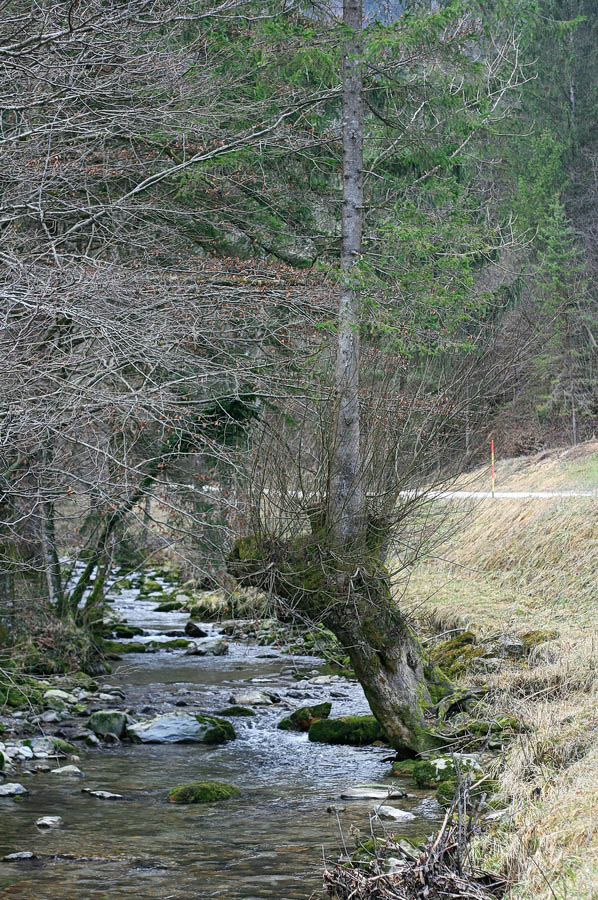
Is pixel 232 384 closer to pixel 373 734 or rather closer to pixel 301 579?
pixel 301 579

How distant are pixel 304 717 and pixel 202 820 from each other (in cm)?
360

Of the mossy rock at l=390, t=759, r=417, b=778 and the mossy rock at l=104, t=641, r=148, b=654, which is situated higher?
the mossy rock at l=104, t=641, r=148, b=654

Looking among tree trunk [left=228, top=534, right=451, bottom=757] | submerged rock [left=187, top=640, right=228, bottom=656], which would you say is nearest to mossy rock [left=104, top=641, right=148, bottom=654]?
submerged rock [left=187, top=640, right=228, bottom=656]

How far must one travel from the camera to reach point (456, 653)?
39.7ft

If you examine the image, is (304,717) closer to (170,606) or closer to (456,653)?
(456,653)

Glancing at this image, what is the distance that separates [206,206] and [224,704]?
6.15 metres

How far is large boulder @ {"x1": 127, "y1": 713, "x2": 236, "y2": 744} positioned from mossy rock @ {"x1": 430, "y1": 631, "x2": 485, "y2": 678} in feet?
8.55

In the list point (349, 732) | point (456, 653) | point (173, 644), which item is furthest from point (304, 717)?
point (173, 644)

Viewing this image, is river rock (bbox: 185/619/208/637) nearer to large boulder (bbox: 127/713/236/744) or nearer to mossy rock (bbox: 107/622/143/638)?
mossy rock (bbox: 107/622/143/638)

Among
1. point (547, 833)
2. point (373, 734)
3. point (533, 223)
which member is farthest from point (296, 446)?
point (533, 223)

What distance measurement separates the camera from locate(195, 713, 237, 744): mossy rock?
1077 cm

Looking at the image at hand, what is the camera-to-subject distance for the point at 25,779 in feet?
29.4

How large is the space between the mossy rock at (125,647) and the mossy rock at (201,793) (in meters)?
7.62

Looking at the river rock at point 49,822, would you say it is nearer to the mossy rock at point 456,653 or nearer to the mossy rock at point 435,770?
the mossy rock at point 435,770
